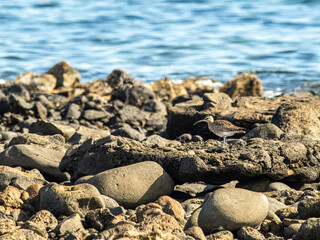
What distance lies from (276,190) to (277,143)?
2.11 feet

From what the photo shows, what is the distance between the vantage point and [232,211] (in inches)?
201

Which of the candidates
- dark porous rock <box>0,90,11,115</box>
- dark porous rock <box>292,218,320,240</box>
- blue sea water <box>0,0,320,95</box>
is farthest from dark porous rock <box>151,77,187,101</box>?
dark porous rock <box>292,218,320,240</box>

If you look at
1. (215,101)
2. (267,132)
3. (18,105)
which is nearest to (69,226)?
(267,132)

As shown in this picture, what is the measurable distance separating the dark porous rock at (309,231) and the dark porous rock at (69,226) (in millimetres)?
1792

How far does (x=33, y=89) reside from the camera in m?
16.4

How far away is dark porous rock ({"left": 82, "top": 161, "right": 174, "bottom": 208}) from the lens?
595 cm

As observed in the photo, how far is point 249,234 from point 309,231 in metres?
0.67

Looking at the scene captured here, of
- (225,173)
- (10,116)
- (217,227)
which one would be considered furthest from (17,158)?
(10,116)

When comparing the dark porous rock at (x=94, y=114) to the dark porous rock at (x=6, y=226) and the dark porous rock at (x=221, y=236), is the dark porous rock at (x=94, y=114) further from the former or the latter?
the dark porous rock at (x=221, y=236)

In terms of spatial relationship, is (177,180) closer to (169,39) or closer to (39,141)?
(39,141)

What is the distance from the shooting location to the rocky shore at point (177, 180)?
16.2 feet

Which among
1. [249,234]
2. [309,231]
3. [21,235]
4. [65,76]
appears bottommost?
[65,76]

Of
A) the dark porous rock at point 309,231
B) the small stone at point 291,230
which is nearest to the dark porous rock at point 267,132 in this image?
the small stone at point 291,230

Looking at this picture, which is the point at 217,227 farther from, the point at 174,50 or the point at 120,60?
the point at 174,50
